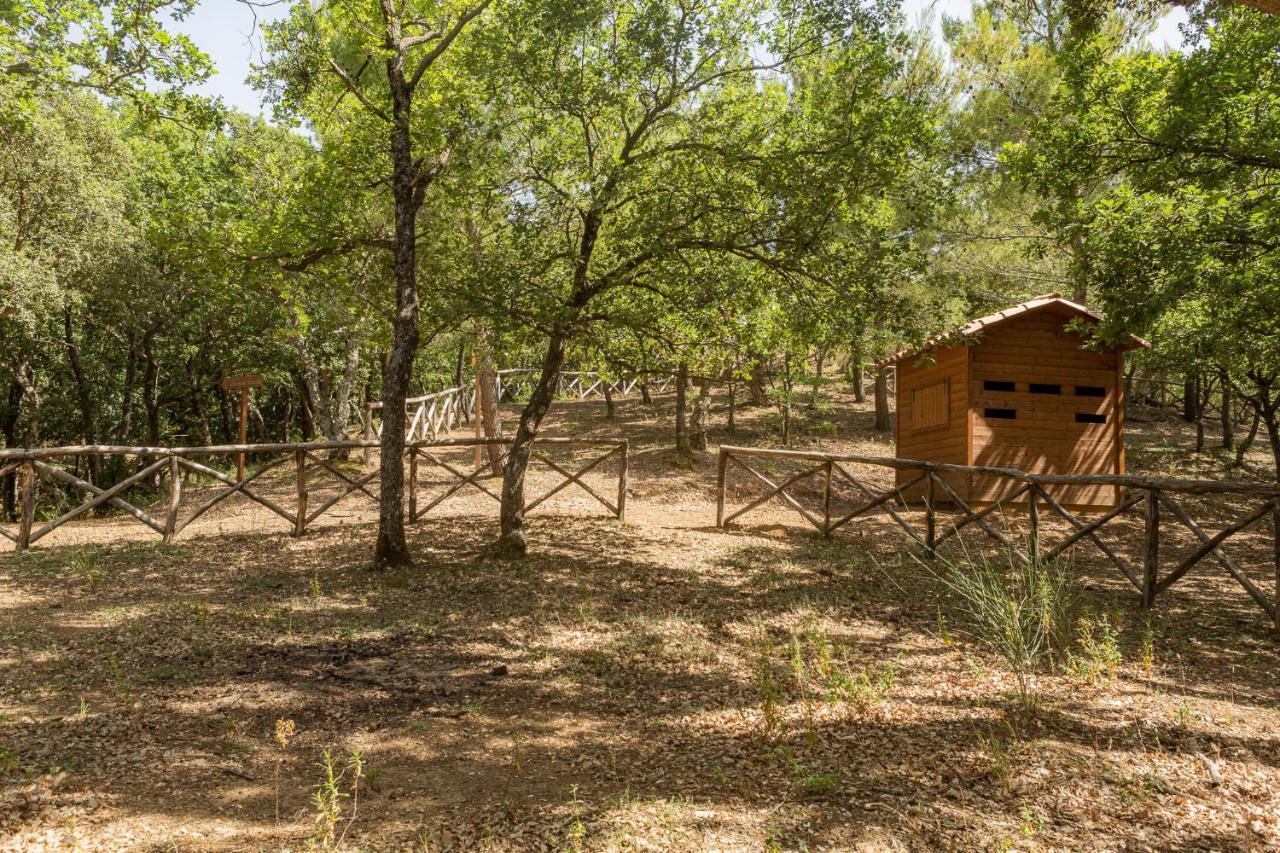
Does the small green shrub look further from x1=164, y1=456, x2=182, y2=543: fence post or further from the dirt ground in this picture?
x1=164, y1=456, x2=182, y2=543: fence post

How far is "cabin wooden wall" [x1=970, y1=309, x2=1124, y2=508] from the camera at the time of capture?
45.9ft

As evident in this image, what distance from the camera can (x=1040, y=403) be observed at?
14.2m

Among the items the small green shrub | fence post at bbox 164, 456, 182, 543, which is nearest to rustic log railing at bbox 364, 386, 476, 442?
fence post at bbox 164, 456, 182, 543

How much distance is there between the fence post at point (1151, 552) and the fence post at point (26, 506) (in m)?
13.5

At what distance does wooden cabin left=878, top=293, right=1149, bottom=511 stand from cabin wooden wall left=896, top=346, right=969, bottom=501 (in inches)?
1.5

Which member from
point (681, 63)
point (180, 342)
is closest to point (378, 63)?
point (681, 63)

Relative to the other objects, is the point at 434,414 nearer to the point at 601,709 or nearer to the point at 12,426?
the point at 12,426

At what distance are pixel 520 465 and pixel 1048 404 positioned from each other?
1047 cm

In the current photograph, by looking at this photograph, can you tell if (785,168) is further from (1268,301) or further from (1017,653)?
(1268,301)

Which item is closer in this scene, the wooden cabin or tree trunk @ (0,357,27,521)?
the wooden cabin

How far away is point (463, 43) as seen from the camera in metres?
9.57

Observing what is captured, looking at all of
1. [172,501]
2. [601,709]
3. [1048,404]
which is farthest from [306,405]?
[601,709]

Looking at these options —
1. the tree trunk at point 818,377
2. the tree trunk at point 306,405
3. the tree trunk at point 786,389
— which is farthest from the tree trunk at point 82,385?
the tree trunk at point 818,377

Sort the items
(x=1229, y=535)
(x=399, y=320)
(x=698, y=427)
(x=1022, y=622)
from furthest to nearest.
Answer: (x=698, y=427), (x=399, y=320), (x=1229, y=535), (x=1022, y=622)
